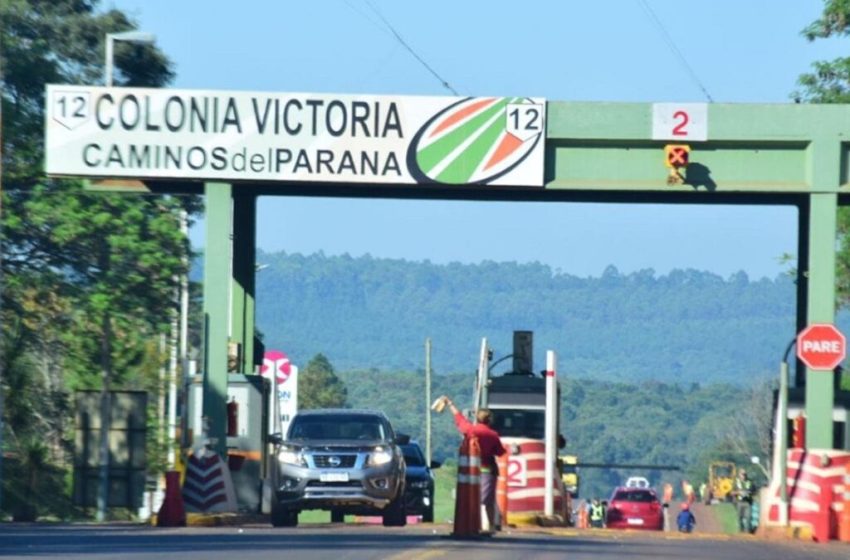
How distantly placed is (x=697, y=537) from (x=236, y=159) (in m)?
9.55

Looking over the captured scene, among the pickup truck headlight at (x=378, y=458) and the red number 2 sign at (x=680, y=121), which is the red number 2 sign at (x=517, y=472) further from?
the red number 2 sign at (x=680, y=121)

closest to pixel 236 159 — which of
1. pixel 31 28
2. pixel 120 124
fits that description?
pixel 120 124

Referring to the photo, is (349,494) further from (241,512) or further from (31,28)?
(31,28)

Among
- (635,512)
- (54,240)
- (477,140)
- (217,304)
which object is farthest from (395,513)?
(635,512)

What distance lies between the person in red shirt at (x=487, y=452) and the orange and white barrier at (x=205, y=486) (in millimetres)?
6922

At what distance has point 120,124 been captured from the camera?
3300 cm

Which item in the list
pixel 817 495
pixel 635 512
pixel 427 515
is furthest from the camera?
pixel 635 512

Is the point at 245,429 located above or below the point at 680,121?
below

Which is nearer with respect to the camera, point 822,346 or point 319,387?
point 822,346

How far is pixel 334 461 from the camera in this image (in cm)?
3039

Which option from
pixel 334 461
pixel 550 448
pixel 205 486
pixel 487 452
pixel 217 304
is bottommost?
pixel 205 486

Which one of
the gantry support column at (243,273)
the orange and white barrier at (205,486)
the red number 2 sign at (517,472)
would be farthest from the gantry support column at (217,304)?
the red number 2 sign at (517,472)

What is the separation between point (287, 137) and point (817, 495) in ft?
32.6

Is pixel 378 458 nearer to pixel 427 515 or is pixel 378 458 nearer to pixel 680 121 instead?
pixel 680 121
